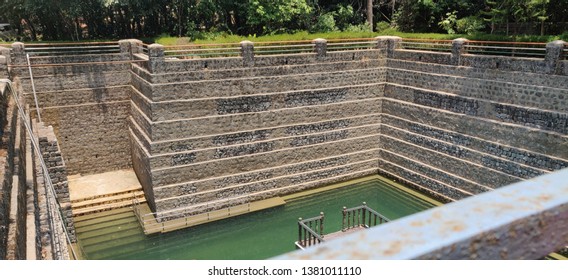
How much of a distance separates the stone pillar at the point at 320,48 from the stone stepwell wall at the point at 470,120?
2.71m

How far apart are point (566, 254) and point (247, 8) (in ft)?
53.0

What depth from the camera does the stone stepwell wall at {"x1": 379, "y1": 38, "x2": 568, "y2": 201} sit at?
10969 mm

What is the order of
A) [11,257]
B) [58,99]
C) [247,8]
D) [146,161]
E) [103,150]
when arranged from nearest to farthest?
[11,257], [146,161], [58,99], [103,150], [247,8]

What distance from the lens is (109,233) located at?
11641 millimetres

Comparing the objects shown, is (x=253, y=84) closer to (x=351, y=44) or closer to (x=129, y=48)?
(x=351, y=44)

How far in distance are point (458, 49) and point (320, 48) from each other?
167 inches

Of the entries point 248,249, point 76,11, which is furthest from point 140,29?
point 248,249

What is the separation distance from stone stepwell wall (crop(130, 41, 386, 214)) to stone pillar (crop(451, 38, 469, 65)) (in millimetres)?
2863

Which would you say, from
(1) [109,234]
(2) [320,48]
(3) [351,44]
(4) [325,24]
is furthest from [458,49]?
(1) [109,234]

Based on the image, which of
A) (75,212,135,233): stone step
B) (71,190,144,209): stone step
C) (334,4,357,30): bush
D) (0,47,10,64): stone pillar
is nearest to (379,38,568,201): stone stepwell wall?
(334,4,357,30): bush

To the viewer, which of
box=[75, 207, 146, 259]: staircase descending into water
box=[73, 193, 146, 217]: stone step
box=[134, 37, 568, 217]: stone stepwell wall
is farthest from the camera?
box=[73, 193, 146, 217]: stone step

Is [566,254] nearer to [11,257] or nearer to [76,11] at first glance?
[11,257]

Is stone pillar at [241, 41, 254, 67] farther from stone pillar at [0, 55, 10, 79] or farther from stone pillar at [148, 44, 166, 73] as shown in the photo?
stone pillar at [0, 55, 10, 79]

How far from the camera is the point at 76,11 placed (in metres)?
17.7
